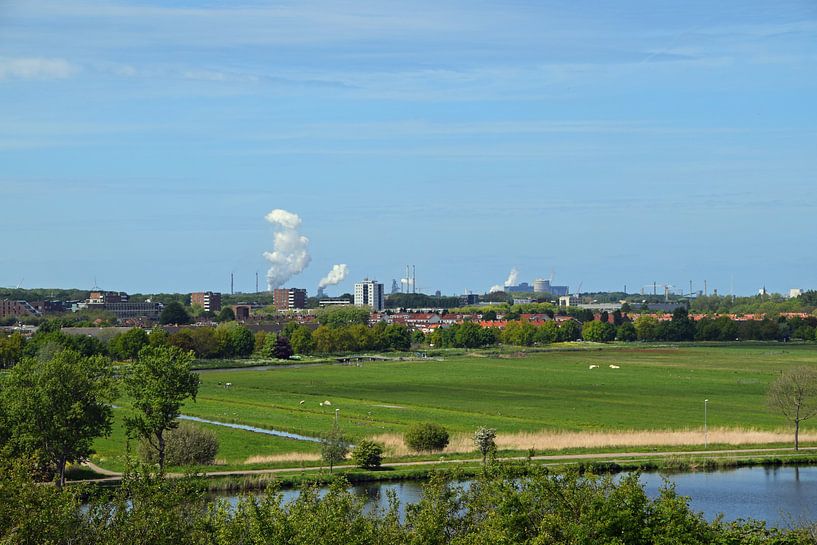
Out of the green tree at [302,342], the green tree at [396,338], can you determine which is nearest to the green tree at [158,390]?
the green tree at [302,342]

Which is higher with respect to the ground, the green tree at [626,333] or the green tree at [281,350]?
the green tree at [626,333]

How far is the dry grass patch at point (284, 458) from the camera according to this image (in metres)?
51.7

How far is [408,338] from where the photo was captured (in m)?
170

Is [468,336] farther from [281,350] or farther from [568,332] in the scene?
[281,350]

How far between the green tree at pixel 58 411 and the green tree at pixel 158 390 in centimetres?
127

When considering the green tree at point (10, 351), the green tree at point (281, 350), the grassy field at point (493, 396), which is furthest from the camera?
the green tree at point (281, 350)

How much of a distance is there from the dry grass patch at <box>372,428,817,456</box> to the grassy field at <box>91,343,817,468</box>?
96.2 inches

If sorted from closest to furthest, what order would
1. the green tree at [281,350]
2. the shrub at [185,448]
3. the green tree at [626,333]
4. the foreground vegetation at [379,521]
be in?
the foreground vegetation at [379,521] < the shrub at [185,448] < the green tree at [281,350] < the green tree at [626,333]

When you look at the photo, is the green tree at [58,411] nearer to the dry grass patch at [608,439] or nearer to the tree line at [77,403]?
the tree line at [77,403]

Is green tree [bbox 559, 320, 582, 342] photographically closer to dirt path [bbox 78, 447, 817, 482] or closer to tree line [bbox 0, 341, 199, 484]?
dirt path [bbox 78, 447, 817, 482]

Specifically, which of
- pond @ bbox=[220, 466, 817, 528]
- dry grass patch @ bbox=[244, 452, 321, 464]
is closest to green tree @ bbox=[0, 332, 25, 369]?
dry grass patch @ bbox=[244, 452, 321, 464]

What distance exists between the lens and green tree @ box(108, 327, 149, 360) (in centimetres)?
12912

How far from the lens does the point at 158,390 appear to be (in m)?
48.3

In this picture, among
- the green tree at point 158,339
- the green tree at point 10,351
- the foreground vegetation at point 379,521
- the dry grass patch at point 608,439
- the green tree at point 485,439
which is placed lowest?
the dry grass patch at point 608,439
